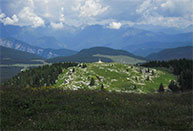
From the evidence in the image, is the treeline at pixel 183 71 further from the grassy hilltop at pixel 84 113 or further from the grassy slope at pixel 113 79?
the grassy hilltop at pixel 84 113

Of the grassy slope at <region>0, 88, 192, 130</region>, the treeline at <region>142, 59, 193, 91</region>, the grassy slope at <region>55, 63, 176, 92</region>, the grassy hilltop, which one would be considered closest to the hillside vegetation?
A: the grassy slope at <region>55, 63, 176, 92</region>

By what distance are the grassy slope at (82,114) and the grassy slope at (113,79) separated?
84.4 metres

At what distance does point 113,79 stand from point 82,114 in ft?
364

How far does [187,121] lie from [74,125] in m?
8.09

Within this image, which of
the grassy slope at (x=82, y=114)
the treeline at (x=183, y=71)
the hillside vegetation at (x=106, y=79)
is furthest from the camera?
the hillside vegetation at (x=106, y=79)

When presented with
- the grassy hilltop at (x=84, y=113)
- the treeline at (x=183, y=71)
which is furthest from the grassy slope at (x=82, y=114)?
the treeline at (x=183, y=71)

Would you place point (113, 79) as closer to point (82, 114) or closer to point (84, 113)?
point (84, 113)

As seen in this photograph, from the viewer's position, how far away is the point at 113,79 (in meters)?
125

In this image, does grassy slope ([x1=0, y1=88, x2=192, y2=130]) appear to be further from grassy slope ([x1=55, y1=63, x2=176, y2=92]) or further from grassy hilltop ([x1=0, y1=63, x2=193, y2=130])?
grassy slope ([x1=55, y1=63, x2=176, y2=92])

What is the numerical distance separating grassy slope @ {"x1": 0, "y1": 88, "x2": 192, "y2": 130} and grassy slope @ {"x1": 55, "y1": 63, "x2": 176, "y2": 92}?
84.4 meters

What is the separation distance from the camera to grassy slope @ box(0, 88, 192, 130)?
12.7 metres

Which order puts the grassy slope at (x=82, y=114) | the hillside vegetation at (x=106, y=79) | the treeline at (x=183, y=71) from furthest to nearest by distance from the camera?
1. the hillside vegetation at (x=106, y=79)
2. the treeline at (x=183, y=71)
3. the grassy slope at (x=82, y=114)

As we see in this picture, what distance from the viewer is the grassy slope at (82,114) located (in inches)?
500

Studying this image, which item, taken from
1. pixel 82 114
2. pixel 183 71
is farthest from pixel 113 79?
pixel 82 114
